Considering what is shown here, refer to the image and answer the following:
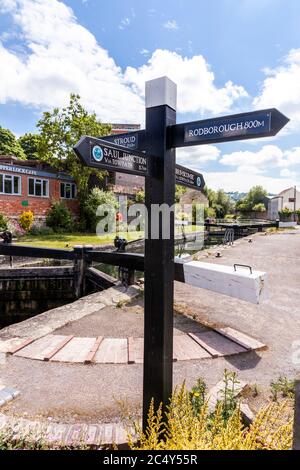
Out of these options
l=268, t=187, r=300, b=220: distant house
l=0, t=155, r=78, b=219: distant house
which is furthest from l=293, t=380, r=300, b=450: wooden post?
l=268, t=187, r=300, b=220: distant house

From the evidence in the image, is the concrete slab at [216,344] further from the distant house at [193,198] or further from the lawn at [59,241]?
the distant house at [193,198]

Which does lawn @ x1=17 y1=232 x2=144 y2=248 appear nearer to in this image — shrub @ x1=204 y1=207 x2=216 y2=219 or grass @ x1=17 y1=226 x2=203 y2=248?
grass @ x1=17 y1=226 x2=203 y2=248

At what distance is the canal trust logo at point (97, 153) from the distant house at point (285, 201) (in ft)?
167

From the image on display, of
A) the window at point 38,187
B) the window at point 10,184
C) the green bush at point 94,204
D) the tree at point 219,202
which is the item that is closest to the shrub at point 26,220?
the window at point 10,184

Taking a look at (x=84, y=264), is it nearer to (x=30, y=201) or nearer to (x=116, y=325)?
(x=116, y=325)

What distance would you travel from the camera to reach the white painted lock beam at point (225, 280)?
3356 mm

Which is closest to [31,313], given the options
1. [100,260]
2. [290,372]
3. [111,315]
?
[100,260]

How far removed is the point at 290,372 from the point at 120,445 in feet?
7.26

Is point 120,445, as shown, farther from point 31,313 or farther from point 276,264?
point 276,264

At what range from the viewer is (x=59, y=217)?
21016 mm

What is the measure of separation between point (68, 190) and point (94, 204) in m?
2.45

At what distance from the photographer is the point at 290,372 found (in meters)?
3.43

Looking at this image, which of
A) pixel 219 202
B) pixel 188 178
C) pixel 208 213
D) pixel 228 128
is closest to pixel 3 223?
pixel 188 178

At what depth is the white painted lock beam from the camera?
3.36m
